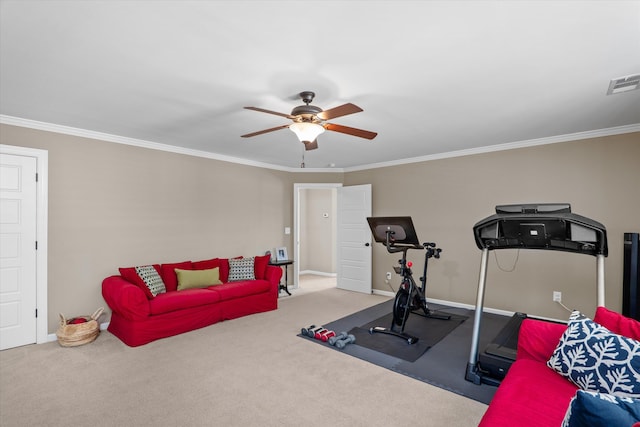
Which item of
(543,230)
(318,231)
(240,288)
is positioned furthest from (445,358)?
(318,231)

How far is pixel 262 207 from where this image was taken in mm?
6168

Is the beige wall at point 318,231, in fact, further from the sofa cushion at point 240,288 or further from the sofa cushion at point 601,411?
the sofa cushion at point 601,411

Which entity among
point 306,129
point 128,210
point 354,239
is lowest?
point 354,239

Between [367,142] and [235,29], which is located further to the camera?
[367,142]

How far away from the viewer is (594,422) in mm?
1054

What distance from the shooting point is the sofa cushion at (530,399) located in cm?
147

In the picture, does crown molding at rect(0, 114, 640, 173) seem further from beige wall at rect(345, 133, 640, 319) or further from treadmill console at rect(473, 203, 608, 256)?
treadmill console at rect(473, 203, 608, 256)

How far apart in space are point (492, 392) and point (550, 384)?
1026 mm

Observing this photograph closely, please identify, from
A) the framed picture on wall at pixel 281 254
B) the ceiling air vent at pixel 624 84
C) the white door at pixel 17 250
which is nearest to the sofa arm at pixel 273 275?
the framed picture on wall at pixel 281 254

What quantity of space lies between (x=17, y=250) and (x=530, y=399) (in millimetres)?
4922

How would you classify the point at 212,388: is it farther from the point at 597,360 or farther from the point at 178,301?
the point at 597,360

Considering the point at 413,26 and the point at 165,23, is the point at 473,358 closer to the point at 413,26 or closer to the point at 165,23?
the point at 413,26

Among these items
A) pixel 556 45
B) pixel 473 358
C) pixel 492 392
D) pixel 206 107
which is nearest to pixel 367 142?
pixel 206 107

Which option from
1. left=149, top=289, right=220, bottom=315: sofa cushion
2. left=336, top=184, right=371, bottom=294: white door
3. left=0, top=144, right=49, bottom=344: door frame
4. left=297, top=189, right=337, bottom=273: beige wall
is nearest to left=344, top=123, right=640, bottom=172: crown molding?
left=336, top=184, right=371, bottom=294: white door
